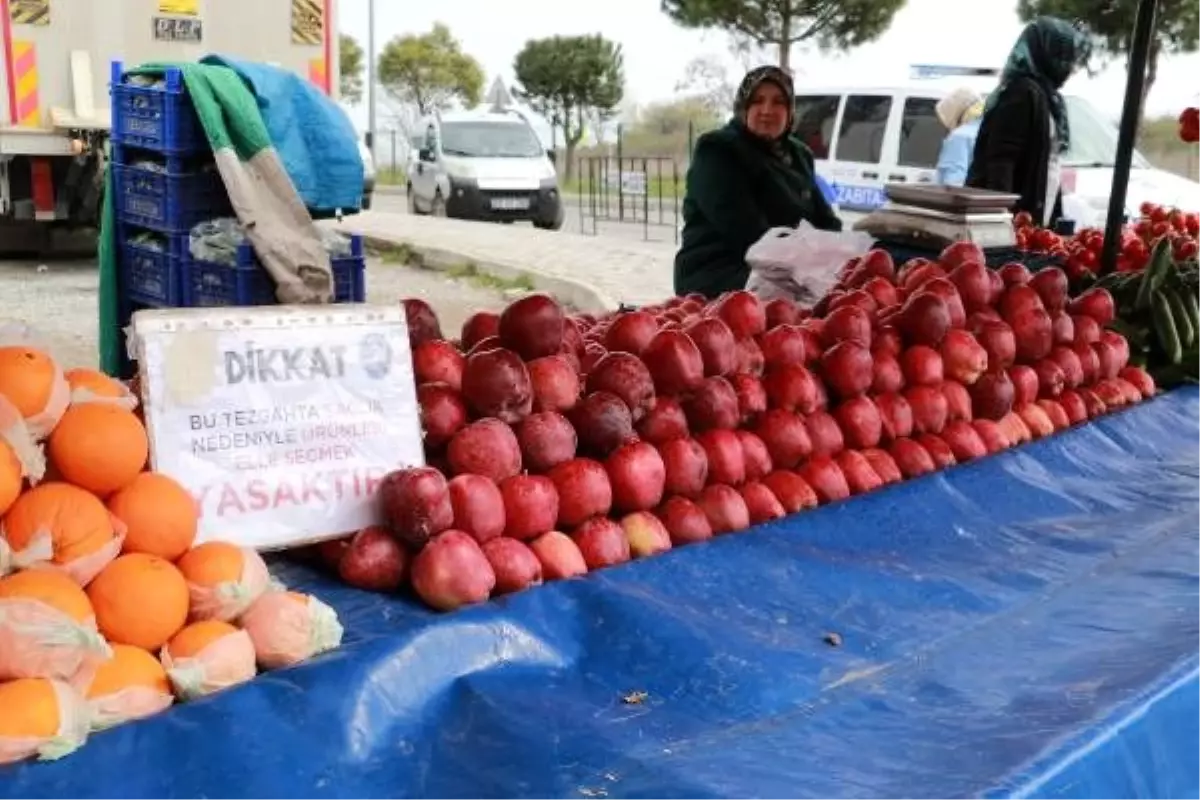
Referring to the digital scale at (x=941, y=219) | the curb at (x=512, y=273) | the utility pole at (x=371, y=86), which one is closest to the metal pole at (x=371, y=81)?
the utility pole at (x=371, y=86)

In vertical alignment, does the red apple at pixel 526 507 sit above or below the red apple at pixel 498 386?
below

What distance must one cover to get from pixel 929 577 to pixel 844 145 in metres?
9.71

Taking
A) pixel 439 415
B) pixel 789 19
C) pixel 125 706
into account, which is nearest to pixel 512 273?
pixel 439 415

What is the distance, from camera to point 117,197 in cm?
534

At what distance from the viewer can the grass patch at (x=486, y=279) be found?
35.3 ft

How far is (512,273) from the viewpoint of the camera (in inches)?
437

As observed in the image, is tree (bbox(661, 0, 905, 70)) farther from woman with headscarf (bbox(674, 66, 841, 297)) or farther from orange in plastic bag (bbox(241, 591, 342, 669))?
orange in plastic bag (bbox(241, 591, 342, 669))

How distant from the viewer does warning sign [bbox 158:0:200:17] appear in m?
8.20

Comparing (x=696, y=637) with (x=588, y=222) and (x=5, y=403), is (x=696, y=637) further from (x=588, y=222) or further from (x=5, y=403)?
(x=588, y=222)

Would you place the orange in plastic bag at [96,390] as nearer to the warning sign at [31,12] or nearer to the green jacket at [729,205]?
the green jacket at [729,205]

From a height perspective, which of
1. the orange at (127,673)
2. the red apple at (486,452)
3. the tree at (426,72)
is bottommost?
the orange at (127,673)

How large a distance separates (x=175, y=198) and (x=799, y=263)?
274 cm

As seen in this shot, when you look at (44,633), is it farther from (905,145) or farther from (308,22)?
(905,145)

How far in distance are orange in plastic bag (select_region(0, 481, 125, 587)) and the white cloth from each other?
4815 millimetres
